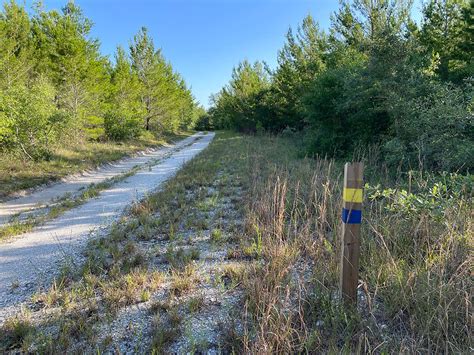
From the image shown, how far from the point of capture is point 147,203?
20.5 ft

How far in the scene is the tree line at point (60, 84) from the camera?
10.6m

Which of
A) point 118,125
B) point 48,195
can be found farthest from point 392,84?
point 118,125

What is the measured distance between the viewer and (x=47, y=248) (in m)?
4.46

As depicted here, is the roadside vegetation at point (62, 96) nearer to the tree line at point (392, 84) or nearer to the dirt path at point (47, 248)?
the dirt path at point (47, 248)

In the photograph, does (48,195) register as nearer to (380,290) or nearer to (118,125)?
(380,290)

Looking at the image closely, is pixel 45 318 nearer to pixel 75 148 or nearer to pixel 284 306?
pixel 284 306

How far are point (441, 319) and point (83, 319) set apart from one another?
2.64 m

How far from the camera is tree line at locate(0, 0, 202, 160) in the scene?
34.9ft

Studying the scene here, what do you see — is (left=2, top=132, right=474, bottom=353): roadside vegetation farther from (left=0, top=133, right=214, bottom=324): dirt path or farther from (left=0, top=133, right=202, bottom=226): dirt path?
(left=0, top=133, right=202, bottom=226): dirt path

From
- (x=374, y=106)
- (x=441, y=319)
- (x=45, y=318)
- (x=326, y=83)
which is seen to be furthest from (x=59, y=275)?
(x=326, y=83)

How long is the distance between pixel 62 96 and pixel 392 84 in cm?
1496

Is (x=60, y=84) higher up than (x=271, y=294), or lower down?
higher up

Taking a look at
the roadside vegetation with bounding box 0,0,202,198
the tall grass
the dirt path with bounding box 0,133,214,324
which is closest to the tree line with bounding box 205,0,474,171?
the tall grass

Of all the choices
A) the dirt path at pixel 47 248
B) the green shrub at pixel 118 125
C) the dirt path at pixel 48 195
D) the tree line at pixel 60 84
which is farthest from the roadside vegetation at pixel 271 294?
the green shrub at pixel 118 125
